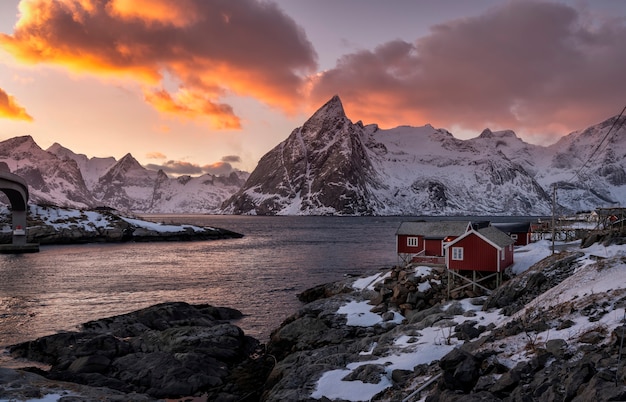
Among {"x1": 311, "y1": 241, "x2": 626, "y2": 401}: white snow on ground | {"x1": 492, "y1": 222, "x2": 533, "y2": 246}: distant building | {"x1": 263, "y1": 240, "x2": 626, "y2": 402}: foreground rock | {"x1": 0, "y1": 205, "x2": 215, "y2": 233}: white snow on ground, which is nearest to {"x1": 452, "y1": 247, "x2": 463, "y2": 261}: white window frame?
{"x1": 263, "y1": 240, "x2": 626, "y2": 402}: foreground rock

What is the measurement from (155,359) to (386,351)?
45.0 feet

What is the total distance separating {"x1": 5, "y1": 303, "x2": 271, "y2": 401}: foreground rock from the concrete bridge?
230 ft

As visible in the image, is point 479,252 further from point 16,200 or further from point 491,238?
point 16,200

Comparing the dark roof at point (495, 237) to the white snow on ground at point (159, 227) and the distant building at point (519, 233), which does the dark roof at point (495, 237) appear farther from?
the white snow on ground at point (159, 227)

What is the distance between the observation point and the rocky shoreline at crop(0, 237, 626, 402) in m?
13.7

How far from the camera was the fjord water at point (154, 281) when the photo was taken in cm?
3781

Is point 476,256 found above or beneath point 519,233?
beneath

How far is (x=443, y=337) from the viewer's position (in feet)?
71.3

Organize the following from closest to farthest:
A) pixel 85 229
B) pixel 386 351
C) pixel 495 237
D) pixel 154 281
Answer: pixel 386 351, pixel 495 237, pixel 154 281, pixel 85 229

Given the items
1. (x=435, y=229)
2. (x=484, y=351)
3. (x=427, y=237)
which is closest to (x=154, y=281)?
(x=427, y=237)

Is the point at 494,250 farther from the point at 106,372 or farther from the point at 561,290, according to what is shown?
the point at 106,372

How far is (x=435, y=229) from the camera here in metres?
51.7

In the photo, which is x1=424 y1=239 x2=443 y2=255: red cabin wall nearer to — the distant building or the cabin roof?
the distant building

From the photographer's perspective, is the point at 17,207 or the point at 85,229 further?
the point at 85,229
